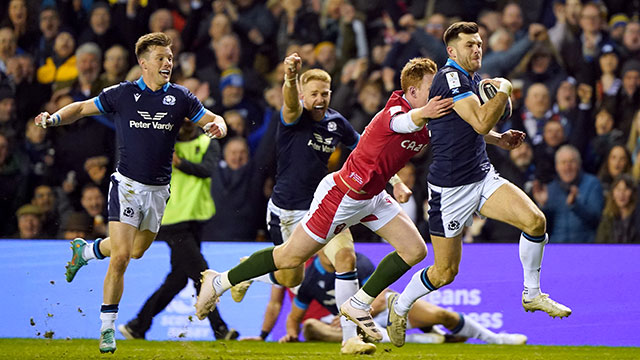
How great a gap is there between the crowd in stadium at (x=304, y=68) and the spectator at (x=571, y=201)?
0.05 feet

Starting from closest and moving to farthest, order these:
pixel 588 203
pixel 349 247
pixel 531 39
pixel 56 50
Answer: pixel 349 247 → pixel 588 203 → pixel 531 39 → pixel 56 50

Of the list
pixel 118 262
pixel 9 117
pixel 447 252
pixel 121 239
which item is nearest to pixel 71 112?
pixel 121 239

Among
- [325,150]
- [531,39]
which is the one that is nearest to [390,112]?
[325,150]

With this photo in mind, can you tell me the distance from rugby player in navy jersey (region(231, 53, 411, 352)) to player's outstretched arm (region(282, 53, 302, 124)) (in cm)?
1

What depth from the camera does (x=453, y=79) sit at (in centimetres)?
638

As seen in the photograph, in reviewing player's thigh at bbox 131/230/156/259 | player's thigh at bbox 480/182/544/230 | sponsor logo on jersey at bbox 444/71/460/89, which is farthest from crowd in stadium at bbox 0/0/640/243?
sponsor logo on jersey at bbox 444/71/460/89

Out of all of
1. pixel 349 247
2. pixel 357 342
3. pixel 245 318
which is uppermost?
pixel 349 247

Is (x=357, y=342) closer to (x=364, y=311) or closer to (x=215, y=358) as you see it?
(x=364, y=311)

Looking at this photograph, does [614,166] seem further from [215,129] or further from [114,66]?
[114,66]

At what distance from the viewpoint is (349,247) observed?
7.80 m

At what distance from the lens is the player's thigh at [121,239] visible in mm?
7207

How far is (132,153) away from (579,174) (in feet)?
17.3

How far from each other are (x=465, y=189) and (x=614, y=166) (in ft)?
13.5

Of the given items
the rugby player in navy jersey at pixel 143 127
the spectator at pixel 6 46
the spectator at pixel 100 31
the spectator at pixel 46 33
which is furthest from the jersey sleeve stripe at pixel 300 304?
the spectator at pixel 6 46
